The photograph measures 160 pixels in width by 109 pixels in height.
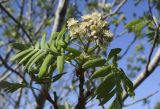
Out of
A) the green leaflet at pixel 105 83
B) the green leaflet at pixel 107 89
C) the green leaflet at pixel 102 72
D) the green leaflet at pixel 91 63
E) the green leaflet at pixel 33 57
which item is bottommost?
the green leaflet at pixel 107 89

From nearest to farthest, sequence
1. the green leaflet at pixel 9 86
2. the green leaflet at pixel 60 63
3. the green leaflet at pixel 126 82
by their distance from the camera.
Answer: the green leaflet at pixel 60 63, the green leaflet at pixel 126 82, the green leaflet at pixel 9 86

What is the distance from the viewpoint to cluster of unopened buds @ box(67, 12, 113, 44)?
180 cm

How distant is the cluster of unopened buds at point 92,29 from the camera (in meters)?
1.80

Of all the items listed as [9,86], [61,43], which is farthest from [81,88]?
[9,86]

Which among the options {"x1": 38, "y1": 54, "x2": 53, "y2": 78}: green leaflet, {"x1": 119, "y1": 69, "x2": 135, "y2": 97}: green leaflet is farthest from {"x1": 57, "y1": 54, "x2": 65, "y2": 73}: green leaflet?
{"x1": 119, "y1": 69, "x2": 135, "y2": 97}: green leaflet

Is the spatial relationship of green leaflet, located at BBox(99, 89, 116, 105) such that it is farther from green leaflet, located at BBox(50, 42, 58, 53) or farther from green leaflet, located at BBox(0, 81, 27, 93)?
green leaflet, located at BBox(0, 81, 27, 93)

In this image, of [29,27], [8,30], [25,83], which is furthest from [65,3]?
[8,30]

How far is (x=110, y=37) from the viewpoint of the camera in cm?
182

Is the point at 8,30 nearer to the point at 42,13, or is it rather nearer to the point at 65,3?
the point at 42,13

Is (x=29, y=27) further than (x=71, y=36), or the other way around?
(x=29, y=27)

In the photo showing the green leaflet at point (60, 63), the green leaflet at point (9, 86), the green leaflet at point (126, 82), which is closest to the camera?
the green leaflet at point (60, 63)

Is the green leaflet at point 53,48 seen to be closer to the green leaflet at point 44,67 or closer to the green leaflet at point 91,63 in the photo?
the green leaflet at point 44,67

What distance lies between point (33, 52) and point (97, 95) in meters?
0.37

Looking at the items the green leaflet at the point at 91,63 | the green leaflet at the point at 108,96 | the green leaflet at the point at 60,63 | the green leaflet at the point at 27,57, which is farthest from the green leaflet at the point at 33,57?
the green leaflet at the point at 108,96
